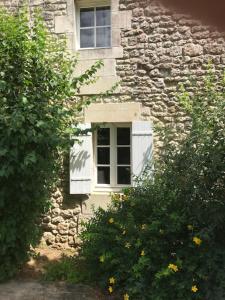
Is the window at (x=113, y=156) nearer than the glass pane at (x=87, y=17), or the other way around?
the window at (x=113, y=156)

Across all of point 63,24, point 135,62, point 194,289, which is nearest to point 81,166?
point 135,62

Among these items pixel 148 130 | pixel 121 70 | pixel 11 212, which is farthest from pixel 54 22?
pixel 11 212

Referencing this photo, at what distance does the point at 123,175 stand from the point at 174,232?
2.21m

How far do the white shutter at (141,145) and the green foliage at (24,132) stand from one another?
4.10 feet

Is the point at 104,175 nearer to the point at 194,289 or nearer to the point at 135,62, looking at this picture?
the point at 135,62

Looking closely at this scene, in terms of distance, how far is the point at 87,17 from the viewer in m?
6.45

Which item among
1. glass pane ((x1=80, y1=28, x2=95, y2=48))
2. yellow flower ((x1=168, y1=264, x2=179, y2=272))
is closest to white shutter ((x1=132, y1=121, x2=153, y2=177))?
glass pane ((x1=80, y1=28, x2=95, y2=48))

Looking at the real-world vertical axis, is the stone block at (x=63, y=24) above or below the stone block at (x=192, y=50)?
above

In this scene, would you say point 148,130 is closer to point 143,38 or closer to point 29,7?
point 143,38

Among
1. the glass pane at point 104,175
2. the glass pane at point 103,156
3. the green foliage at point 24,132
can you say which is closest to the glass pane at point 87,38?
the green foliage at point 24,132

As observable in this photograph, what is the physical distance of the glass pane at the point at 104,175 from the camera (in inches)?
249

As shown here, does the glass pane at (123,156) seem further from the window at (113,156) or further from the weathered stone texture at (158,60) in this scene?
the weathered stone texture at (158,60)

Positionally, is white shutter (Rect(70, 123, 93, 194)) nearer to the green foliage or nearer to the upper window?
the green foliage

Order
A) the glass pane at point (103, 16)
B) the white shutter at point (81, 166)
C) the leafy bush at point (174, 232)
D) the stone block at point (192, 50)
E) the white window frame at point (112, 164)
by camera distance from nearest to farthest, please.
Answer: the leafy bush at point (174, 232)
the stone block at point (192, 50)
the white shutter at point (81, 166)
the white window frame at point (112, 164)
the glass pane at point (103, 16)
